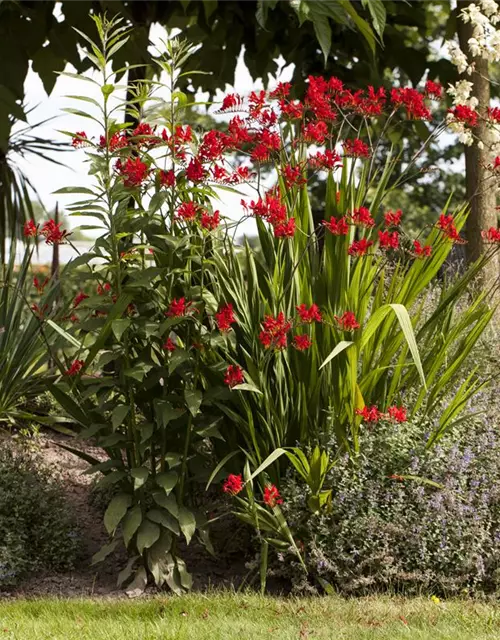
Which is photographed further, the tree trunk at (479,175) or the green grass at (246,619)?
the tree trunk at (479,175)

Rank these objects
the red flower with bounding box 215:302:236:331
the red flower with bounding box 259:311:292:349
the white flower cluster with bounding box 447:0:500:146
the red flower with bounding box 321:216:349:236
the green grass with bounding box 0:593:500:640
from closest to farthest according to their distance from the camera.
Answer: the green grass with bounding box 0:593:500:640
the red flower with bounding box 259:311:292:349
the red flower with bounding box 215:302:236:331
the red flower with bounding box 321:216:349:236
the white flower cluster with bounding box 447:0:500:146

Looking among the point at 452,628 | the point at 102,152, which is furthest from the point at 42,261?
the point at 452,628

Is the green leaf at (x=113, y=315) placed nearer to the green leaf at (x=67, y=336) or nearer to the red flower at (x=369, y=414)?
the green leaf at (x=67, y=336)

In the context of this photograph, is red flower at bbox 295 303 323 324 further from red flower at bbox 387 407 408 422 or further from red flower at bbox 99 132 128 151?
red flower at bbox 99 132 128 151

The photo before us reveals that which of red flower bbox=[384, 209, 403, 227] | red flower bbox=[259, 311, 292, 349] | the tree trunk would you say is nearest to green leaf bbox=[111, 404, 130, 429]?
red flower bbox=[259, 311, 292, 349]

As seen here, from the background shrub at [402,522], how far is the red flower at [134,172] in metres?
1.55

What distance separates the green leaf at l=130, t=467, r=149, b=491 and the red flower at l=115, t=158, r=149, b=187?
4.28ft

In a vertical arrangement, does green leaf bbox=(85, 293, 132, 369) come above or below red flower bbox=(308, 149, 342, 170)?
below

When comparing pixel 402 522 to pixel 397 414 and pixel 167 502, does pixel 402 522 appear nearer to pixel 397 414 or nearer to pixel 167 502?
pixel 397 414

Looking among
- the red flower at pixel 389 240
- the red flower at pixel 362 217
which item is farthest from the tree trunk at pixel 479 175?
the red flower at pixel 362 217

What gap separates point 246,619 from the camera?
12.1 feet

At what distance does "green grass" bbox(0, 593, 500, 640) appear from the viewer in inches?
138

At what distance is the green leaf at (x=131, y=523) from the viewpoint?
4176mm

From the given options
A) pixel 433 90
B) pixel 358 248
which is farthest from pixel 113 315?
pixel 433 90
